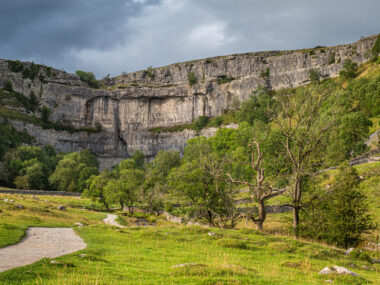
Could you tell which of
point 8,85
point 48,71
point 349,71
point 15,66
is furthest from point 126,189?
point 48,71

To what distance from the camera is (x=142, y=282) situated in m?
8.40

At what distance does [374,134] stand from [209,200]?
51.1 meters

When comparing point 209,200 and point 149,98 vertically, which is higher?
point 149,98

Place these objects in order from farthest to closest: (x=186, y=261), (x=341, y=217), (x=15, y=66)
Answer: (x=15, y=66) → (x=341, y=217) → (x=186, y=261)

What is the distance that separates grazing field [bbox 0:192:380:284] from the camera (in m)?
8.74

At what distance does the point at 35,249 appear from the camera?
1359cm

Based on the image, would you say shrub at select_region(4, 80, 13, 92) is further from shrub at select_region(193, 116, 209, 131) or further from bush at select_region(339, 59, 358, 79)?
bush at select_region(339, 59, 358, 79)

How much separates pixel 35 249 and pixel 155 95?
379ft

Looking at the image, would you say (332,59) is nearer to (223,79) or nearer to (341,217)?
(223,79)

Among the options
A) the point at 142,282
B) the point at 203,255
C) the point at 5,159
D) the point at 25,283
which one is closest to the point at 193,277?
the point at 142,282

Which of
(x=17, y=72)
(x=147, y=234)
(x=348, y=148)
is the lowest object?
(x=147, y=234)

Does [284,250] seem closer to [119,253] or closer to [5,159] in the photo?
[119,253]

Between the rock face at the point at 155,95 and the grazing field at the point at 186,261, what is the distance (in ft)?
322

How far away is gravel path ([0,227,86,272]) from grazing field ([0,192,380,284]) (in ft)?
2.01
